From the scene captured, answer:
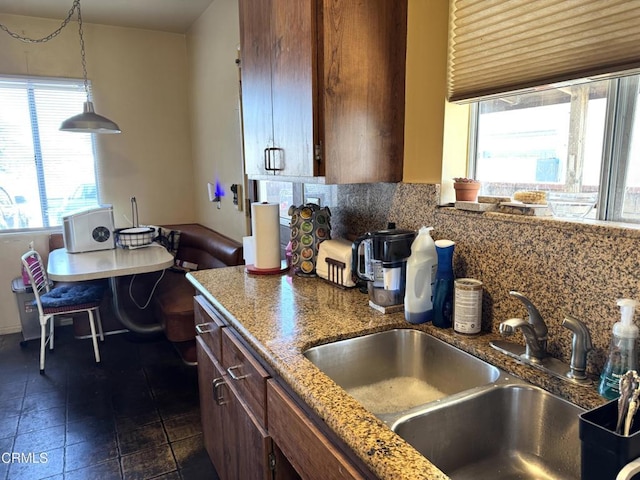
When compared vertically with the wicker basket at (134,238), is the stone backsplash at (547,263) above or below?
above

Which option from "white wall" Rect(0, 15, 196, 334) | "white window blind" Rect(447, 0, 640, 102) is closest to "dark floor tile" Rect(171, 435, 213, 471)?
"white window blind" Rect(447, 0, 640, 102)

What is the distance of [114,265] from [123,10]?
7.14 feet

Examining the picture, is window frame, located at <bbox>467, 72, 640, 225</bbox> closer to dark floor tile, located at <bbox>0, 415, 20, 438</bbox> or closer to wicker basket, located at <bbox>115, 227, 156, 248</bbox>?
dark floor tile, located at <bbox>0, 415, 20, 438</bbox>

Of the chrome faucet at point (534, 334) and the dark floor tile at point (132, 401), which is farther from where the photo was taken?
the dark floor tile at point (132, 401)

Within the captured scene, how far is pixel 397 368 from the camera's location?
1408 millimetres

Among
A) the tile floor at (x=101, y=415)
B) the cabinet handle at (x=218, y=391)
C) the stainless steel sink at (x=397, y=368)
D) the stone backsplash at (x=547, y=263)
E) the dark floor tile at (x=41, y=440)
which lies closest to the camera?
the stone backsplash at (x=547, y=263)

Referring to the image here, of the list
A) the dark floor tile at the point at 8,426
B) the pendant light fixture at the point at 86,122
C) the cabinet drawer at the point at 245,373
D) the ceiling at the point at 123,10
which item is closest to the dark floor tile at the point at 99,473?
the dark floor tile at the point at 8,426

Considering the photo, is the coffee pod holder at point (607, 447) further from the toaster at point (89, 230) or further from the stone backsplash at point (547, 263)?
the toaster at point (89, 230)

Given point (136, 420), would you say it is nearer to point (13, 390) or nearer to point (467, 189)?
point (13, 390)

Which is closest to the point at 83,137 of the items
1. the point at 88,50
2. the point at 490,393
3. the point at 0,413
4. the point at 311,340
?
the point at 88,50

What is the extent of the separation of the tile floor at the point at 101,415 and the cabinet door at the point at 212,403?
0.87 feet

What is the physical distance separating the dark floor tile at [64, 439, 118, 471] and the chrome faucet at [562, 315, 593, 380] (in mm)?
2172

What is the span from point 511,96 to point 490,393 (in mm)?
868

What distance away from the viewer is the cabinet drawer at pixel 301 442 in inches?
35.9
